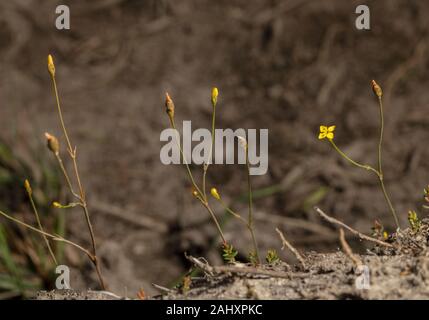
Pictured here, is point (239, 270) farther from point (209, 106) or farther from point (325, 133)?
point (209, 106)

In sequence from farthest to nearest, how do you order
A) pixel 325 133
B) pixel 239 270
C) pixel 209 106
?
pixel 209 106 → pixel 325 133 → pixel 239 270

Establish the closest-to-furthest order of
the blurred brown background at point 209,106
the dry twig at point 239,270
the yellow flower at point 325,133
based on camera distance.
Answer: the dry twig at point 239,270 → the yellow flower at point 325,133 → the blurred brown background at point 209,106

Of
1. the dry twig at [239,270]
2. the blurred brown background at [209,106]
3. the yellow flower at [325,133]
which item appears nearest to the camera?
the dry twig at [239,270]

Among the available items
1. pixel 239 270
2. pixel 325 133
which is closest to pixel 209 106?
pixel 325 133

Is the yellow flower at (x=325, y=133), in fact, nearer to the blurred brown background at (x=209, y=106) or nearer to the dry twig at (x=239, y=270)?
the dry twig at (x=239, y=270)

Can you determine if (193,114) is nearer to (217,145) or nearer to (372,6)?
(217,145)

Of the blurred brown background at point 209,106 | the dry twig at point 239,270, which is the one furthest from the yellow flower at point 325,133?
the blurred brown background at point 209,106
